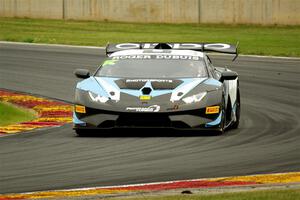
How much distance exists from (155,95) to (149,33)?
2863 centimetres

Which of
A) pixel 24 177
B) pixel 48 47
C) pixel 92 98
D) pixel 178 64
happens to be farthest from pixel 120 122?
pixel 48 47

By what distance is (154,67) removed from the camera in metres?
16.5

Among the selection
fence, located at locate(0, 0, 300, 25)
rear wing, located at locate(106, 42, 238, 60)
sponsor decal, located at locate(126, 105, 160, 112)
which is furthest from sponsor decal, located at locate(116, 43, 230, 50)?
fence, located at locate(0, 0, 300, 25)

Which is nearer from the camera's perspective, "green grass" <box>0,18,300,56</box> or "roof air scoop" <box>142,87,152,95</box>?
"roof air scoop" <box>142,87,152,95</box>

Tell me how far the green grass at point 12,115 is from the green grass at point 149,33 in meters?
15.0

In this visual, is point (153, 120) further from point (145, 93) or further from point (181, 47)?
point (181, 47)

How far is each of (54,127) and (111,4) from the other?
1312 inches

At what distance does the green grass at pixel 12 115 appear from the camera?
62.3 feet

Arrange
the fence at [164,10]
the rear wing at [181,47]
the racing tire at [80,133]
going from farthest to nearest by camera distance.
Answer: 1. the fence at [164,10]
2. the rear wing at [181,47]
3. the racing tire at [80,133]

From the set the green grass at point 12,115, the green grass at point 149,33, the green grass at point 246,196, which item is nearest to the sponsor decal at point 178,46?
the green grass at point 12,115

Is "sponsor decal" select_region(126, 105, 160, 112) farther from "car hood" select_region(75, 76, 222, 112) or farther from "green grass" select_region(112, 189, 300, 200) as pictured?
"green grass" select_region(112, 189, 300, 200)

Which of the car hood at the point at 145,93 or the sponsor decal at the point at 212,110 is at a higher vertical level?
the car hood at the point at 145,93

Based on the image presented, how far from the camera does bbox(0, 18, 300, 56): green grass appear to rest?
127 ft

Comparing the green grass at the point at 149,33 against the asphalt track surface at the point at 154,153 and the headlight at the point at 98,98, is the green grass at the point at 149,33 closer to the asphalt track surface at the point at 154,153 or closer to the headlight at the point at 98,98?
the asphalt track surface at the point at 154,153
